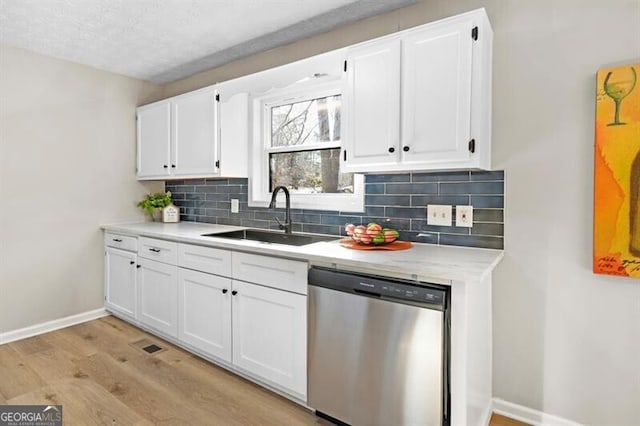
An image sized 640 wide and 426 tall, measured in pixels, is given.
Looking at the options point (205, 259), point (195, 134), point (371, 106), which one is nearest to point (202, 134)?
point (195, 134)

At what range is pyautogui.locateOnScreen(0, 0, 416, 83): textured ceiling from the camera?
2.25 metres

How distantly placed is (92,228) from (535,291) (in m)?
3.65

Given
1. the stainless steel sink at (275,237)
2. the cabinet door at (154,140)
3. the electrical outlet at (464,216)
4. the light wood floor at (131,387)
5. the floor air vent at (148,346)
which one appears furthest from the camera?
the cabinet door at (154,140)

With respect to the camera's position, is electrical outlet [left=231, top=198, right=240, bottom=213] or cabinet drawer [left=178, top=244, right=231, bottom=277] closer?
cabinet drawer [left=178, top=244, right=231, bottom=277]

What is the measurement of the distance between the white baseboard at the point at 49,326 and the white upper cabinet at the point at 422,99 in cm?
291

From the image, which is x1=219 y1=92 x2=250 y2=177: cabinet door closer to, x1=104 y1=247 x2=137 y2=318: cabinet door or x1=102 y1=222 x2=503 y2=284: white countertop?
x1=102 y1=222 x2=503 y2=284: white countertop

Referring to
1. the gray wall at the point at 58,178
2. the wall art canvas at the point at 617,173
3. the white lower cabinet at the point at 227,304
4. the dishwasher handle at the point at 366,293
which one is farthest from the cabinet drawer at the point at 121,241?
the wall art canvas at the point at 617,173

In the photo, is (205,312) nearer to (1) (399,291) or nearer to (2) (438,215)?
(1) (399,291)

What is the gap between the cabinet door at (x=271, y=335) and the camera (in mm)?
2006

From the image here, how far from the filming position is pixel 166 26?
2541mm

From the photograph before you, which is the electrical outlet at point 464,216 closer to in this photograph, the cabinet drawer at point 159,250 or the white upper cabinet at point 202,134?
the white upper cabinet at point 202,134

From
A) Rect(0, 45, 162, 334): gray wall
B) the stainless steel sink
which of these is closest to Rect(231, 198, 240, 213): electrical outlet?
the stainless steel sink

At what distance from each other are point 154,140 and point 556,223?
3.36m

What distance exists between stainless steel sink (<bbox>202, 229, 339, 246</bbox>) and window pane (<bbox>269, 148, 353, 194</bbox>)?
14.7 inches
